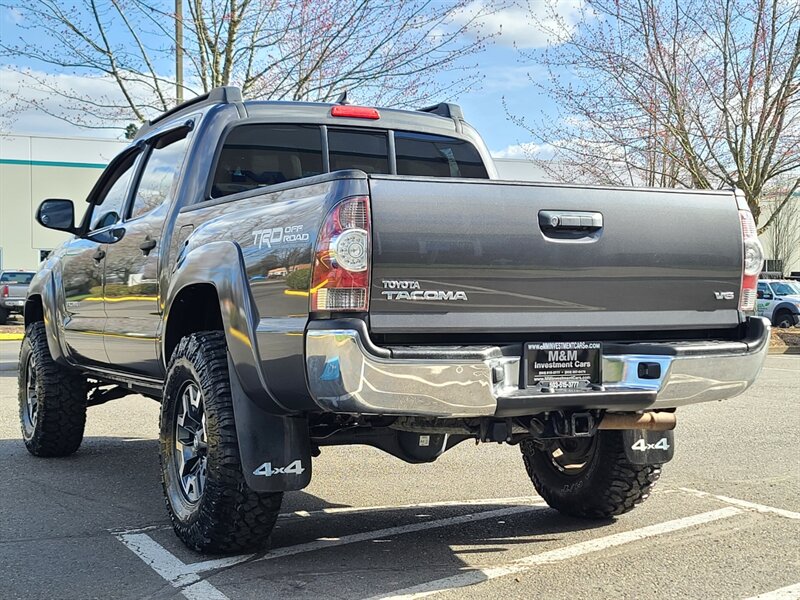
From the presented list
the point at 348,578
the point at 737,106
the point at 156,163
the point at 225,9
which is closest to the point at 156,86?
the point at 225,9

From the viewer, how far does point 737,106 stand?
1945 cm

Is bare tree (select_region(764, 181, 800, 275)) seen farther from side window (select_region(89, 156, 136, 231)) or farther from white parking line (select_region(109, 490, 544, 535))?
side window (select_region(89, 156, 136, 231))

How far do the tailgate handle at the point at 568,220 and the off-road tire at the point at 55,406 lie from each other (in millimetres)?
4041

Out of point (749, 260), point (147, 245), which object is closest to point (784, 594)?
point (749, 260)

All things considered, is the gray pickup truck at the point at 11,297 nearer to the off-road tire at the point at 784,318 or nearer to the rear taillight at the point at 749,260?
the off-road tire at the point at 784,318

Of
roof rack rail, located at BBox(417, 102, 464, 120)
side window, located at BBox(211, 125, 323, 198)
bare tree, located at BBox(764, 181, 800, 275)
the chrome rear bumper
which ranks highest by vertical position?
bare tree, located at BBox(764, 181, 800, 275)

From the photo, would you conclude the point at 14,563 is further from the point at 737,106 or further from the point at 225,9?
the point at 737,106

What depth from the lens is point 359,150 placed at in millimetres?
5637

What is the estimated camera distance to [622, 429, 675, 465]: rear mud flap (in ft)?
14.8

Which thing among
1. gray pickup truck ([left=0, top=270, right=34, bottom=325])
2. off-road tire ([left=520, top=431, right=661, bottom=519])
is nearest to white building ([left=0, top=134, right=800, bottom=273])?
gray pickup truck ([left=0, top=270, right=34, bottom=325])

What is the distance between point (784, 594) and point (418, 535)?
171cm

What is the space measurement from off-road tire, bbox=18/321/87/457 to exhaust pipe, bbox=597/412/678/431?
397cm

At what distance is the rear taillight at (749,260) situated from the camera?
13.6ft

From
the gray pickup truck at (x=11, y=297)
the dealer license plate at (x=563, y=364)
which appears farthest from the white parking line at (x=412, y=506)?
the gray pickup truck at (x=11, y=297)
